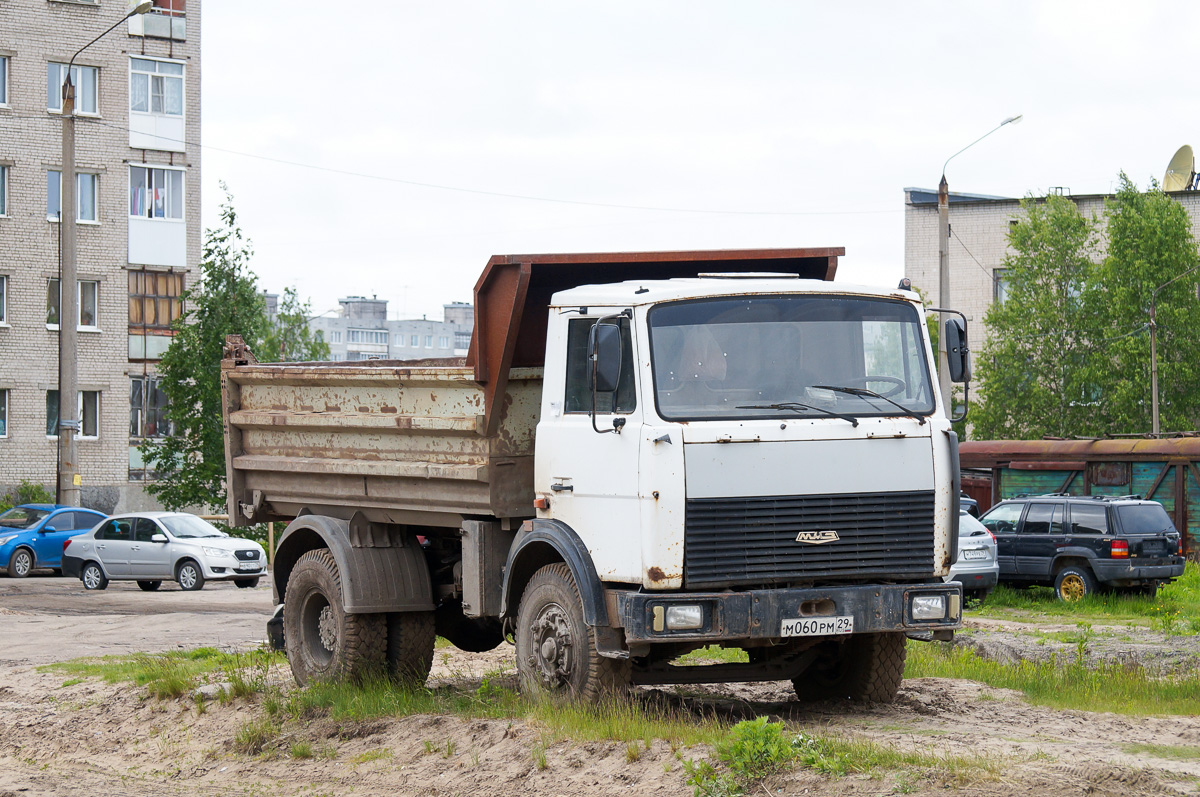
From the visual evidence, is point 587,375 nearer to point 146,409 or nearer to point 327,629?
point 327,629

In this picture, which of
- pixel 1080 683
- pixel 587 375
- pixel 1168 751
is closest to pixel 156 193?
pixel 587 375

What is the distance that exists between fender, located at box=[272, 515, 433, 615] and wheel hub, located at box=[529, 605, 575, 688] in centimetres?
182

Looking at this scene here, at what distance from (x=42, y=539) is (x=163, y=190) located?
59.2 feet

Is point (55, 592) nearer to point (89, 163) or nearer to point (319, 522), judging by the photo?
point (319, 522)

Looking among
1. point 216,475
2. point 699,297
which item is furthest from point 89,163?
point 699,297

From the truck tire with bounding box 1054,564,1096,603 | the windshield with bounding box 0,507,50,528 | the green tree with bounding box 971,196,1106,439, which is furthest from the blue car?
the green tree with bounding box 971,196,1106,439

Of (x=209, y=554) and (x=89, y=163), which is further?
(x=89, y=163)

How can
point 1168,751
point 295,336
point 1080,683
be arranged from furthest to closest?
point 295,336
point 1080,683
point 1168,751

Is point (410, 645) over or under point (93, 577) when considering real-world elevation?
over

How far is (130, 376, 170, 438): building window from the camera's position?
149 feet

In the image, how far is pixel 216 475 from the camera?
103 feet

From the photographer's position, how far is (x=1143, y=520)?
21562mm

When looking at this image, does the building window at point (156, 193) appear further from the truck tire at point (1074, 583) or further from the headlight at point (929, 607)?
the headlight at point (929, 607)

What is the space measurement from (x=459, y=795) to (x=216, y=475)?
24706 mm
